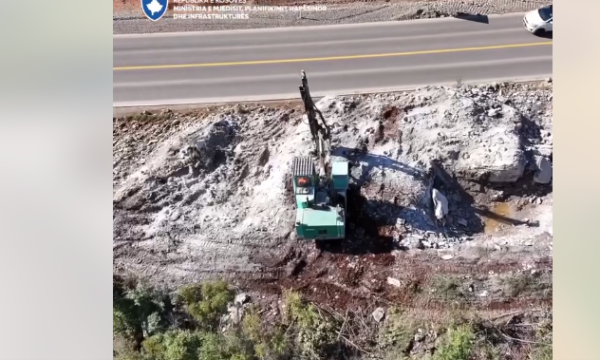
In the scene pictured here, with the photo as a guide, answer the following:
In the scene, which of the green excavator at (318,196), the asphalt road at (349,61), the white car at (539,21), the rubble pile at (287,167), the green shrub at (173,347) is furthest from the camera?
the asphalt road at (349,61)

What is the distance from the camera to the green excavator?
34.9 ft

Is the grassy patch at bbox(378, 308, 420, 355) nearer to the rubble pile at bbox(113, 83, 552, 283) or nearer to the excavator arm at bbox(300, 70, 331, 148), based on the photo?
the rubble pile at bbox(113, 83, 552, 283)

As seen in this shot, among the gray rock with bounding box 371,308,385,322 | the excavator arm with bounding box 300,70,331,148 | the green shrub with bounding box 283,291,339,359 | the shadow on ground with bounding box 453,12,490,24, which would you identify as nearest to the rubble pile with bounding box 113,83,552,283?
the excavator arm with bounding box 300,70,331,148

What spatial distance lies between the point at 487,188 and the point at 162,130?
9808mm

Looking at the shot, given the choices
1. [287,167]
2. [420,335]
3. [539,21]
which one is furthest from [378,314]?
[539,21]

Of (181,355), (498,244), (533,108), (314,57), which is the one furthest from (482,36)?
(181,355)

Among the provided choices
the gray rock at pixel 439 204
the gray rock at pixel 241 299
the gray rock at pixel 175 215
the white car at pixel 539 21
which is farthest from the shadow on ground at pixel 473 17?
the gray rock at pixel 241 299

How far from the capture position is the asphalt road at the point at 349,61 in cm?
1265

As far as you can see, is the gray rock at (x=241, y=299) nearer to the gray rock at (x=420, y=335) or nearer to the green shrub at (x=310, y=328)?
the green shrub at (x=310, y=328)

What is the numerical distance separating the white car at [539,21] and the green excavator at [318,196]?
707cm

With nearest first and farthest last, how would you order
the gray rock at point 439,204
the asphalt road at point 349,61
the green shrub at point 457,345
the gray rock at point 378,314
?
the green shrub at point 457,345 < the gray rock at point 378,314 < the gray rock at point 439,204 < the asphalt road at point 349,61

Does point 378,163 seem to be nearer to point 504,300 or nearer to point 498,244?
point 498,244

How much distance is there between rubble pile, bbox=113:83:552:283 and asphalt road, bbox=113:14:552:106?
0.51 metres

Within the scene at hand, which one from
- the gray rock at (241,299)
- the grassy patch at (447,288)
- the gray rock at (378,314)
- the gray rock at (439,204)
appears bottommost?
the gray rock at (378,314)
